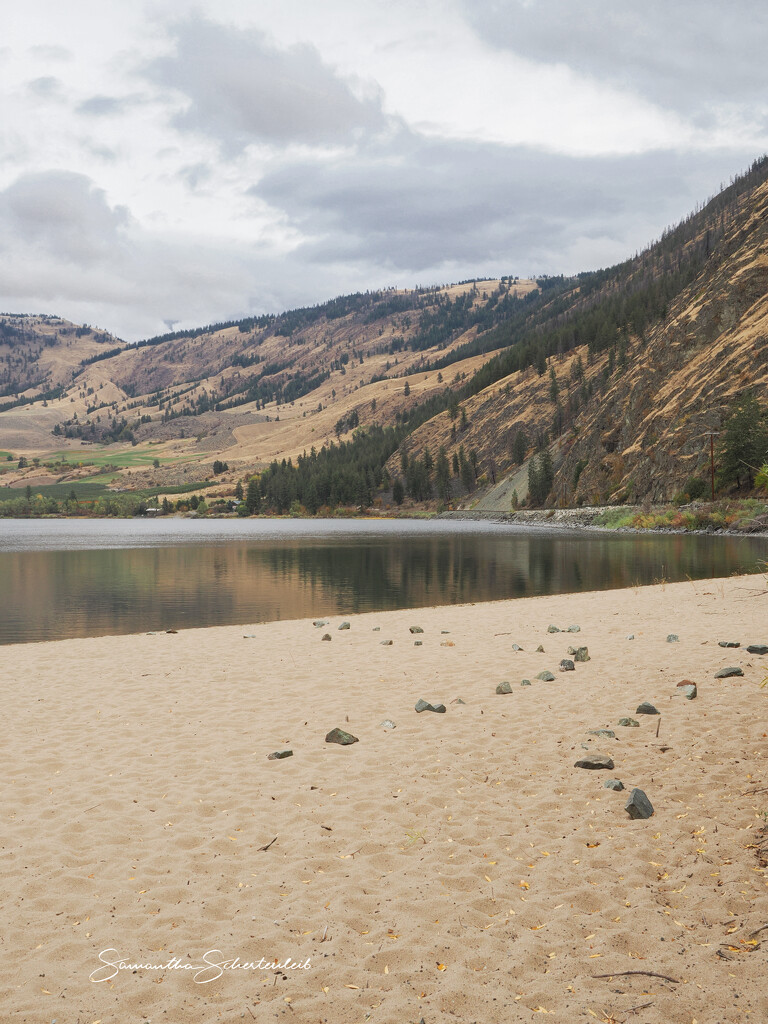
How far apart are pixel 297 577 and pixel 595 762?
39.2 meters

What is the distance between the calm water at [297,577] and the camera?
1268 inches

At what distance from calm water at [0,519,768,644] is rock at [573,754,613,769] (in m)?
22.2

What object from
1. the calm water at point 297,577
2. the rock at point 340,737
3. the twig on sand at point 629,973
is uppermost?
the twig on sand at point 629,973

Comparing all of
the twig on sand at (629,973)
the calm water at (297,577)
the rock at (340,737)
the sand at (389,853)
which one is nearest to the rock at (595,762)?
the sand at (389,853)

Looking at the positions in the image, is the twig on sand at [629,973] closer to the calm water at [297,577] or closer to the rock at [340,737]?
the rock at [340,737]

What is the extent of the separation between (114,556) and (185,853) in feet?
215

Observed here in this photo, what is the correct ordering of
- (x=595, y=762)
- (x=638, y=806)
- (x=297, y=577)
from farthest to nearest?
(x=297, y=577) < (x=595, y=762) < (x=638, y=806)

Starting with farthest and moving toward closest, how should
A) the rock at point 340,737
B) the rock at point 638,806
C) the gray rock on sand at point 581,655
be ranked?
the gray rock on sand at point 581,655
the rock at point 340,737
the rock at point 638,806

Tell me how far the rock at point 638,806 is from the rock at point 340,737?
4756mm

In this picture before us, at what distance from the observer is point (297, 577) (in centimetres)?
4750

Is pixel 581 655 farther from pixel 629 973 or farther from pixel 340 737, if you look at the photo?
pixel 629 973

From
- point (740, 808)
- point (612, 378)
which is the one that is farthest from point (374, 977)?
point (612, 378)

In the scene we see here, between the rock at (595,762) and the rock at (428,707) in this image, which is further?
the rock at (428,707)

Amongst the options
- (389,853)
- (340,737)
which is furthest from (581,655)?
(389,853)
